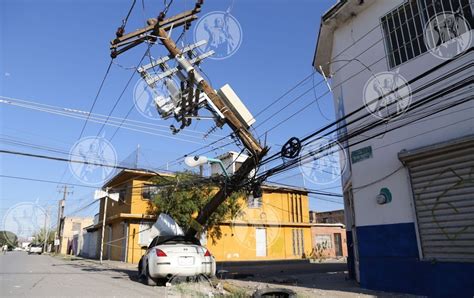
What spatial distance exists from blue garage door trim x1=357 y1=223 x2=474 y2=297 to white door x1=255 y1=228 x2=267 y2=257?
19.3 meters

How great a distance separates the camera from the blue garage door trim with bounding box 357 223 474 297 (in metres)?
6.76

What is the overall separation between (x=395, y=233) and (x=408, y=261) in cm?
63

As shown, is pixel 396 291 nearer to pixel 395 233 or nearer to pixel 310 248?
pixel 395 233

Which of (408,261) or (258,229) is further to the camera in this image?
(258,229)

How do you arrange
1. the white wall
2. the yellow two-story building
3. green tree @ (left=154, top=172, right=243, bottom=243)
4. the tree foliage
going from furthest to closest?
the tree foliage → the yellow two-story building → green tree @ (left=154, top=172, right=243, bottom=243) → the white wall

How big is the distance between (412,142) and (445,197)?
132cm

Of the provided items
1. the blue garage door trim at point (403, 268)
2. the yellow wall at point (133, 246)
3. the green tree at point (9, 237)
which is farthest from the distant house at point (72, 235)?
the blue garage door trim at point (403, 268)

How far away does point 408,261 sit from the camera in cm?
768

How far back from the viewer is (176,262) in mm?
9195

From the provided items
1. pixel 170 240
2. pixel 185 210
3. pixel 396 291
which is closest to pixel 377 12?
pixel 396 291

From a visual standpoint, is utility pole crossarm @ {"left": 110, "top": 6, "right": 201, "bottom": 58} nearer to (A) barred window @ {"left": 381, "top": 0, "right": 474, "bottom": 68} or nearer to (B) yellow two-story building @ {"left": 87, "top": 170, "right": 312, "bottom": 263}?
(A) barred window @ {"left": 381, "top": 0, "right": 474, "bottom": 68}

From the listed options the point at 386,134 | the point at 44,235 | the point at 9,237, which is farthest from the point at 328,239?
the point at 44,235

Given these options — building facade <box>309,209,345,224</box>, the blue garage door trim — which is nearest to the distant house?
building facade <box>309,209,345,224</box>

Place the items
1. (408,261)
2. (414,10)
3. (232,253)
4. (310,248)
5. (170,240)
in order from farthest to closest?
1. (310,248)
2. (232,253)
3. (170,240)
4. (414,10)
5. (408,261)
